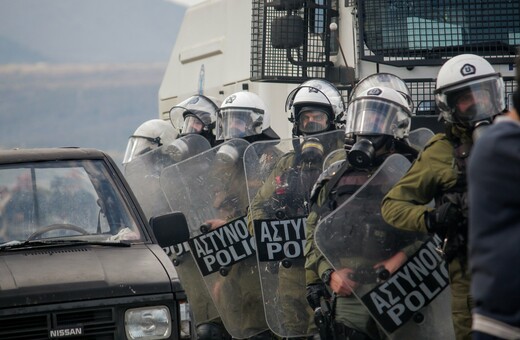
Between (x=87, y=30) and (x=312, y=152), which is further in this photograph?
(x=87, y=30)

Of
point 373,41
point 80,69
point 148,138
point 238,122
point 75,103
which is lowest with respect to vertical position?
point 148,138

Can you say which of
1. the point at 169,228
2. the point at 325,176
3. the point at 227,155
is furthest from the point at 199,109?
the point at 169,228

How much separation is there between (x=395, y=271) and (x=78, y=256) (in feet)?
5.18

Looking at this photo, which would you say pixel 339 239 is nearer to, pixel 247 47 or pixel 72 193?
pixel 72 193

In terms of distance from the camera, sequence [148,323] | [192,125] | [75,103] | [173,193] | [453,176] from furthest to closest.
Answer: [75,103]
[192,125]
[173,193]
[453,176]
[148,323]

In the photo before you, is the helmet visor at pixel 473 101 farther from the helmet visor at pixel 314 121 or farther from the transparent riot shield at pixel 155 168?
the transparent riot shield at pixel 155 168

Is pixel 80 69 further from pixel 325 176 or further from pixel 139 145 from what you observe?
pixel 325 176

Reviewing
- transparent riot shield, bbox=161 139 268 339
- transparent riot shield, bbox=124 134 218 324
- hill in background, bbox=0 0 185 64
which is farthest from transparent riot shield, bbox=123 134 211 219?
hill in background, bbox=0 0 185 64

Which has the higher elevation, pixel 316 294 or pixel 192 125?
pixel 192 125

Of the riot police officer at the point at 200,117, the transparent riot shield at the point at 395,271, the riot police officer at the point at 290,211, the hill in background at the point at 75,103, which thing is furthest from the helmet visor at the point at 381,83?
the hill in background at the point at 75,103

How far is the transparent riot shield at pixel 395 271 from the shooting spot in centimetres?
645

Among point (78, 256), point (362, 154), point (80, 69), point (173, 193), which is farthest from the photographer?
point (80, 69)

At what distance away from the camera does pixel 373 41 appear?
8.80 m

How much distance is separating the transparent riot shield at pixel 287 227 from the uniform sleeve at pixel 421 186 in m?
1.55
